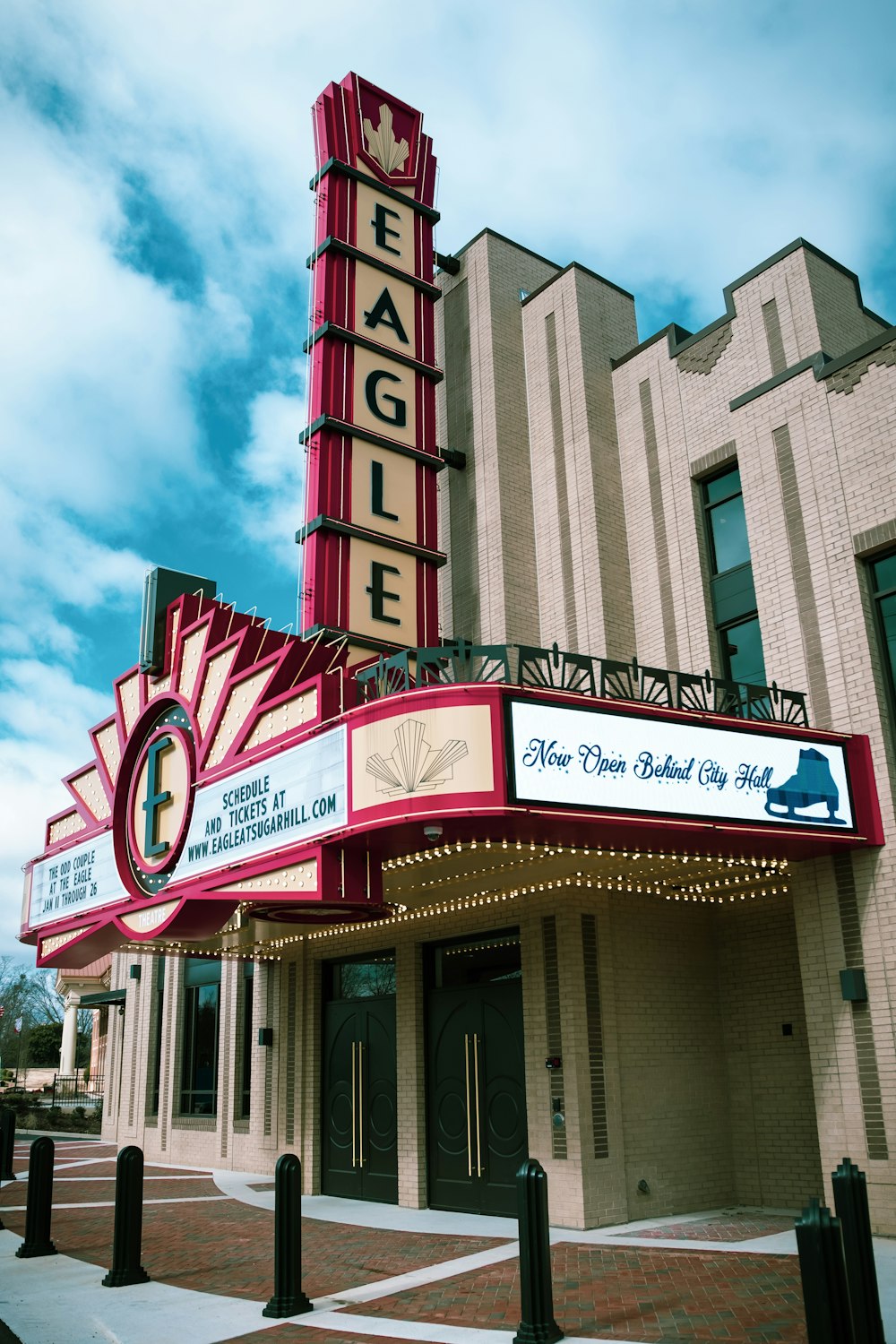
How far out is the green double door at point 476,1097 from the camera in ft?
46.4

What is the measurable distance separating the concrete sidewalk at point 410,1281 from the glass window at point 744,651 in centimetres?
665

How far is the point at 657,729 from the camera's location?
11156 mm

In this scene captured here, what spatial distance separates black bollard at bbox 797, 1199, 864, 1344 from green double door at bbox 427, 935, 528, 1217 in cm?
819

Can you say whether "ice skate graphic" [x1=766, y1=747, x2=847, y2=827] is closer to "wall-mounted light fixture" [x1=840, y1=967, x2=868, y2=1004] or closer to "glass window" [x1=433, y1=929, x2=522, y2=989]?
"wall-mounted light fixture" [x1=840, y1=967, x2=868, y2=1004]

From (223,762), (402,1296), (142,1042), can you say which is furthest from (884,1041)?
(142,1042)

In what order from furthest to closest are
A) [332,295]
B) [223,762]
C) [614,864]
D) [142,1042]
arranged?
[142,1042] → [332,295] → [223,762] → [614,864]

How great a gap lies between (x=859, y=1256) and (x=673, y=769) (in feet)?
16.8

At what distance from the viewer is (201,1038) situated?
23.4m

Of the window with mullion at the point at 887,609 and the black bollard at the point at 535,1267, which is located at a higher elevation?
the window with mullion at the point at 887,609

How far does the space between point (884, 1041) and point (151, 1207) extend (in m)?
10.6

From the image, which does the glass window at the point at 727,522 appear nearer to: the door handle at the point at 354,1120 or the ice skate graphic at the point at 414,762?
the ice skate graphic at the point at 414,762

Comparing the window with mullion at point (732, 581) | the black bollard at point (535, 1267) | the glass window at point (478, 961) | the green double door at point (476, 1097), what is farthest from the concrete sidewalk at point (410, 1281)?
the window with mullion at point (732, 581)

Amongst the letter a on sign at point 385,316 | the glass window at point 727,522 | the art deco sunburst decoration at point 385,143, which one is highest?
the art deco sunburst decoration at point 385,143

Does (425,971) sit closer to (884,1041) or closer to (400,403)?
(884,1041)
